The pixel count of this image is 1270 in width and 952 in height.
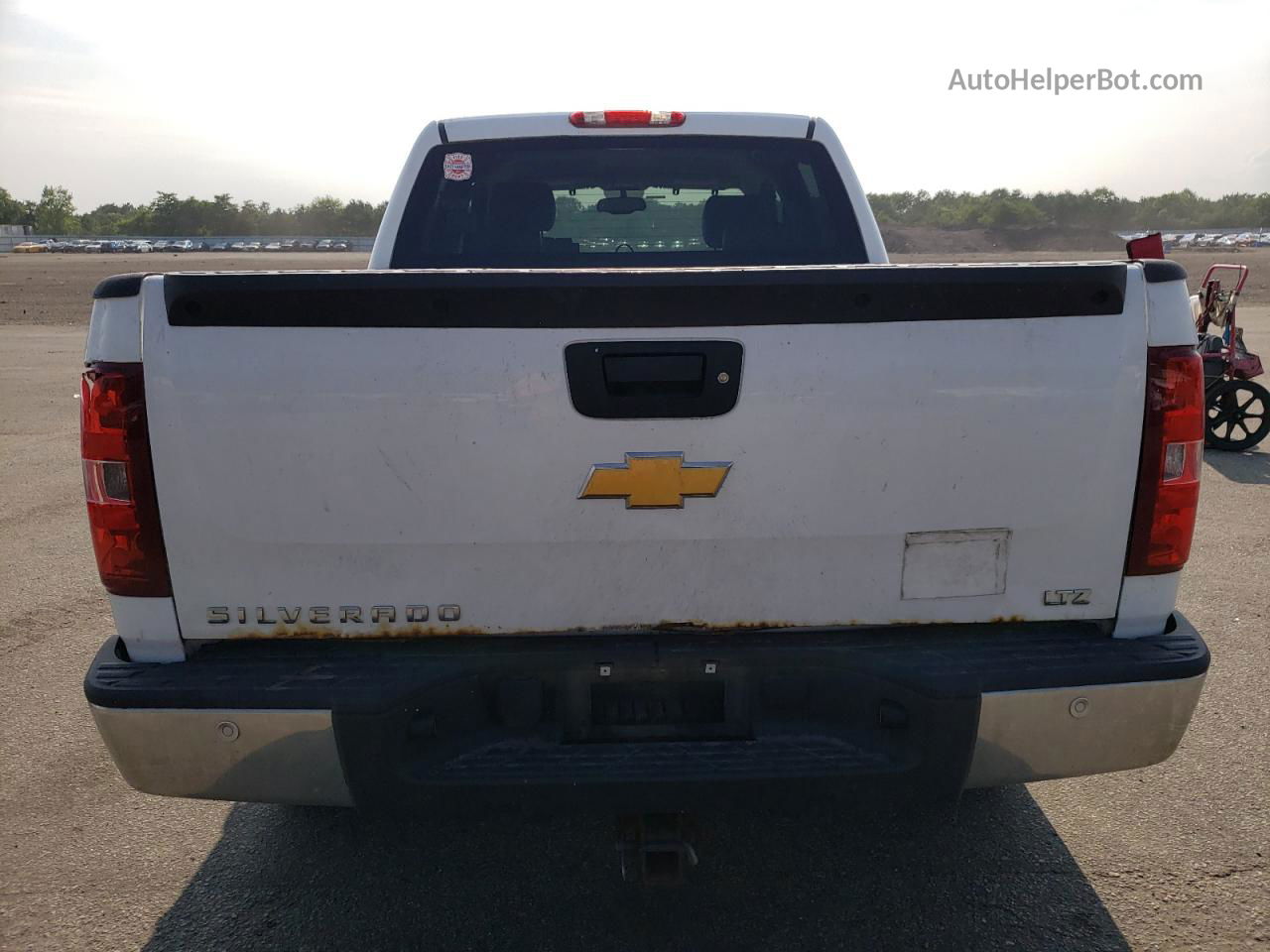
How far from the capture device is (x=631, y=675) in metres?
2.19

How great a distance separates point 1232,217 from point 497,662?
11594 centimetres

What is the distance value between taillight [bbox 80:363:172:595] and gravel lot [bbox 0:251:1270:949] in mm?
1027

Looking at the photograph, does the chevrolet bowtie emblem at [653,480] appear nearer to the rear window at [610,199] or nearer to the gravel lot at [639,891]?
the gravel lot at [639,891]

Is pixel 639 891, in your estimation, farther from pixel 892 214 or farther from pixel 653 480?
pixel 892 214

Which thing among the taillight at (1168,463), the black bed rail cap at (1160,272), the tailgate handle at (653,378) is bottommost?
the taillight at (1168,463)

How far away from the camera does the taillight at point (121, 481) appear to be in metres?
2.08

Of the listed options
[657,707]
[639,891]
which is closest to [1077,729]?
[657,707]

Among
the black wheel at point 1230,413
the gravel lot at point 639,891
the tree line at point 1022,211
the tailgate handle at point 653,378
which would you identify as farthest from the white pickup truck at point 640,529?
the tree line at point 1022,211

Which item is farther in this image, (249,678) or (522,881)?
(522,881)

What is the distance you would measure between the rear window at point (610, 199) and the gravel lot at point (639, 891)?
2132mm

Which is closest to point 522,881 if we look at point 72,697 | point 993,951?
point 993,951

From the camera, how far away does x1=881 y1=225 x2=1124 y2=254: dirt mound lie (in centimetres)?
5918

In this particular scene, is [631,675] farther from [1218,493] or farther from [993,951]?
[1218,493]

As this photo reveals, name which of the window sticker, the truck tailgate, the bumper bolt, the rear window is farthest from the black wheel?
the bumper bolt
